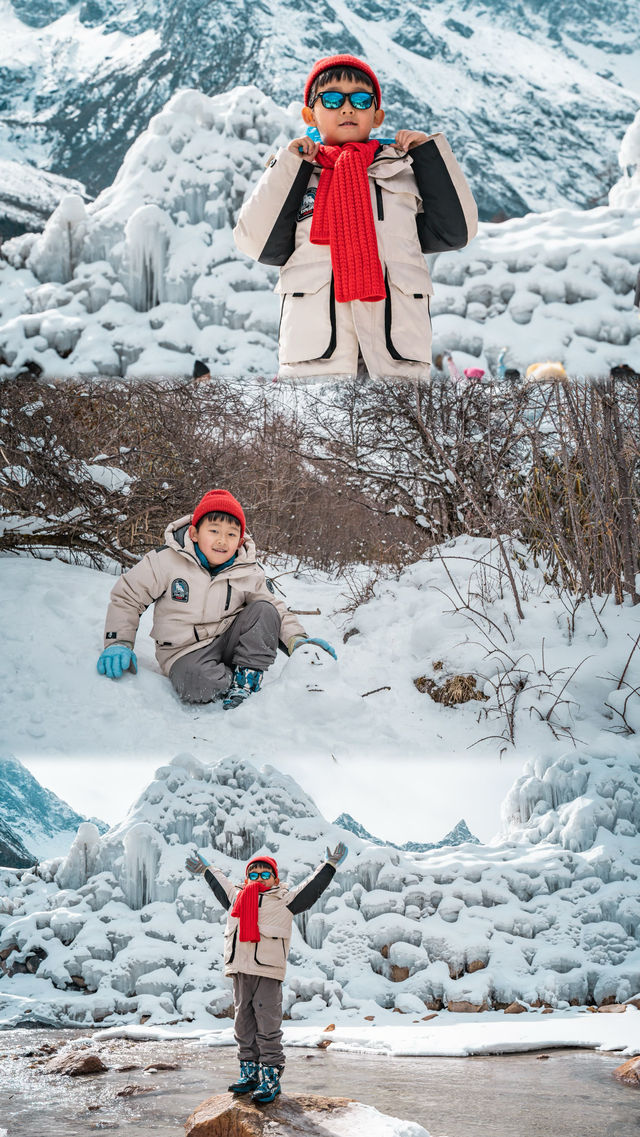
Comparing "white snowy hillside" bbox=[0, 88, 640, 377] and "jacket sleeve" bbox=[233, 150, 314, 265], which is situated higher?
"white snowy hillside" bbox=[0, 88, 640, 377]

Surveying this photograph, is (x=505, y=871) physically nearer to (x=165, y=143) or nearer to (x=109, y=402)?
(x=109, y=402)

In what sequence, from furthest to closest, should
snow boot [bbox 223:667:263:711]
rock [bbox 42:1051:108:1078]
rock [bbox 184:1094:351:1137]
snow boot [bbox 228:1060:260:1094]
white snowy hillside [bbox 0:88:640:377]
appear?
white snowy hillside [bbox 0:88:640:377] < rock [bbox 42:1051:108:1078] < snow boot [bbox 228:1060:260:1094] < snow boot [bbox 223:667:263:711] < rock [bbox 184:1094:351:1137]

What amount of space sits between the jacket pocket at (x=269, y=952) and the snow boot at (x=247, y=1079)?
0.26 m

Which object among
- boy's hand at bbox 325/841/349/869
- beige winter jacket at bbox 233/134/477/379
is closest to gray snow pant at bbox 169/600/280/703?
boy's hand at bbox 325/841/349/869

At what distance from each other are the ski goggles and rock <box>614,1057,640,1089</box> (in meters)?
2.69

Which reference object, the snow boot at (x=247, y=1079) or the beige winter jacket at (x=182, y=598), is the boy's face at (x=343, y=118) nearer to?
the beige winter jacket at (x=182, y=598)

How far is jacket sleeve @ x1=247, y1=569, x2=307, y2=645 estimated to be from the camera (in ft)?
8.51

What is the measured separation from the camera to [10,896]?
3916 mm

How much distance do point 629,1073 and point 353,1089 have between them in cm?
82

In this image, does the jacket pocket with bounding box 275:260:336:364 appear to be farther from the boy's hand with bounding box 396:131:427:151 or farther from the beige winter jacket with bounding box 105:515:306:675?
the beige winter jacket with bounding box 105:515:306:675

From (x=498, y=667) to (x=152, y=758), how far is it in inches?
40.9

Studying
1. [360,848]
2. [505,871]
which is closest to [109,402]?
[360,848]

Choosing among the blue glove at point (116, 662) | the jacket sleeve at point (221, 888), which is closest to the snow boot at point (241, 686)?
the blue glove at point (116, 662)

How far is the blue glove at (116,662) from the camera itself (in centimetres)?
234
